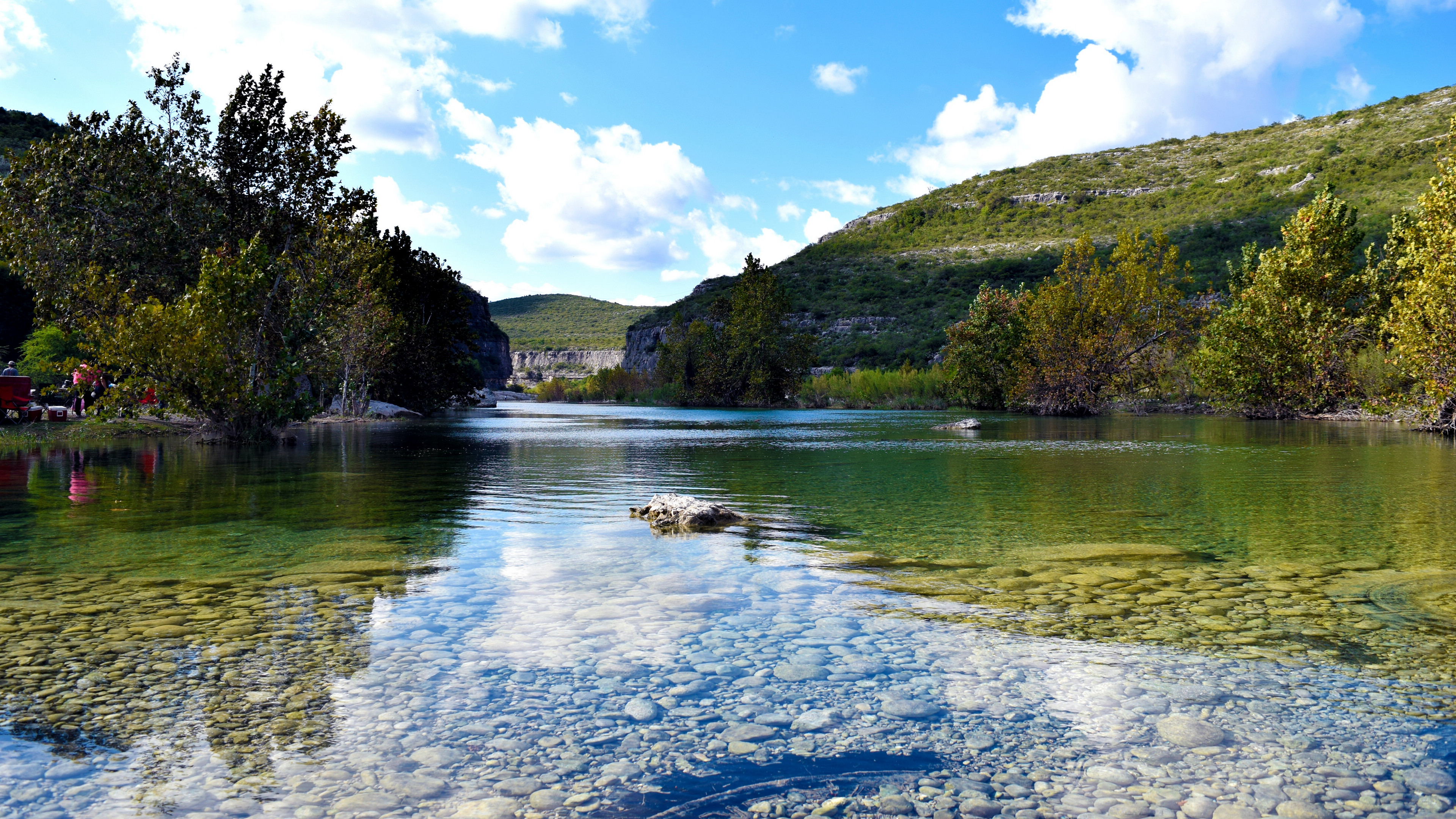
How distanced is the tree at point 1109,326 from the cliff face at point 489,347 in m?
83.4

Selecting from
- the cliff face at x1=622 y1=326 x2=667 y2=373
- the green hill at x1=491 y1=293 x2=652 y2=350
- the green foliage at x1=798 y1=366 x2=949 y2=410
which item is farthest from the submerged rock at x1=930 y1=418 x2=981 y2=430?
the green hill at x1=491 y1=293 x2=652 y2=350

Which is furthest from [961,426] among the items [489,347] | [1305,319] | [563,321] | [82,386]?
[563,321]

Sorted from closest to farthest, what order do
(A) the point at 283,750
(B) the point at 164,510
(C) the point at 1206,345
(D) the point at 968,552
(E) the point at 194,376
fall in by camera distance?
(A) the point at 283,750 → (D) the point at 968,552 → (B) the point at 164,510 → (E) the point at 194,376 → (C) the point at 1206,345

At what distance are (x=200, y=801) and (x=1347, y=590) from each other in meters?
7.50

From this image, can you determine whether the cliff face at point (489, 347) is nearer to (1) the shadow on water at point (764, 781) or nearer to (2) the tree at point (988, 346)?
(2) the tree at point (988, 346)

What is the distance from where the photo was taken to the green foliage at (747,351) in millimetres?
77875

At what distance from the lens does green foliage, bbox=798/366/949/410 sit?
63.7m

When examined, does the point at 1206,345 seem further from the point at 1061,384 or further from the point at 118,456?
the point at 118,456

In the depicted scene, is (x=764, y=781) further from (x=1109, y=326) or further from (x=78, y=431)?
(x=1109, y=326)

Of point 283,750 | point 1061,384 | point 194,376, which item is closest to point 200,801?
point 283,750

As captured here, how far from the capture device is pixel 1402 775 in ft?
11.3

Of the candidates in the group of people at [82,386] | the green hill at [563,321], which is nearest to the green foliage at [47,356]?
the group of people at [82,386]

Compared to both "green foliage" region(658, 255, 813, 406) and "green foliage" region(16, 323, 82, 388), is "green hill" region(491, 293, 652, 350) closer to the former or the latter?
"green foliage" region(658, 255, 813, 406)

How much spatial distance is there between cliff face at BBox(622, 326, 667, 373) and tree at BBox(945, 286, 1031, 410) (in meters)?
53.1
